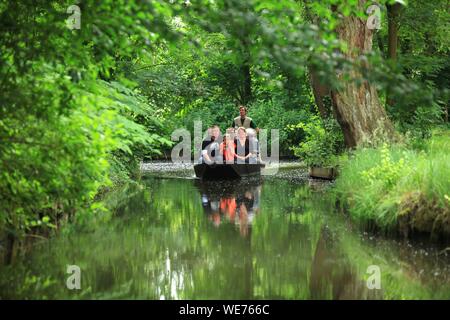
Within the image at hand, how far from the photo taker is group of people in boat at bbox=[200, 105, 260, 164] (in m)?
22.4

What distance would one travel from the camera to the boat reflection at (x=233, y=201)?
1158cm

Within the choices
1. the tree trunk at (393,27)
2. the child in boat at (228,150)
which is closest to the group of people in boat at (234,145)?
the child in boat at (228,150)

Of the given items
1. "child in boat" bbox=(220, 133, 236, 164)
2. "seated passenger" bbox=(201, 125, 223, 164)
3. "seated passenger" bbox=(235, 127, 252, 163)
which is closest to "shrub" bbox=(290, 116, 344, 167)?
"seated passenger" bbox=(235, 127, 252, 163)

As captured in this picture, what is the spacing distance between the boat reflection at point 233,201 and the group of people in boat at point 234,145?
135 cm

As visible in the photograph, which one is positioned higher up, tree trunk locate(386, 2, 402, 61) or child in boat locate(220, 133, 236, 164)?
tree trunk locate(386, 2, 402, 61)

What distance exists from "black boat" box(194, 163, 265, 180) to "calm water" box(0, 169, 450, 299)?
8.25 metres

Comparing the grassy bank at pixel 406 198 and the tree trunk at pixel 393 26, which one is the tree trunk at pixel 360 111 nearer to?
the tree trunk at pixel 393 26

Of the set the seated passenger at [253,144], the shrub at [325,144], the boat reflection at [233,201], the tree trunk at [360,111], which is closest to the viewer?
the boat reflection at [233,201]

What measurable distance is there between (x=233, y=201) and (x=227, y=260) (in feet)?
21.5

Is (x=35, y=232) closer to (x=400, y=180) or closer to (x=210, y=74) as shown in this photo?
(x=400, y=180)

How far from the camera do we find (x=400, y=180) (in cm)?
1010

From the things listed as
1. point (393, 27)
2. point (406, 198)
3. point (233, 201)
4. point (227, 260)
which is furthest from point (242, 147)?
point (227, 260)

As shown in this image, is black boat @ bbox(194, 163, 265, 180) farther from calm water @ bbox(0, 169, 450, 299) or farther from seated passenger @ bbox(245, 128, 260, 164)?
calm water @ bbox(0, 169, 450, 299)

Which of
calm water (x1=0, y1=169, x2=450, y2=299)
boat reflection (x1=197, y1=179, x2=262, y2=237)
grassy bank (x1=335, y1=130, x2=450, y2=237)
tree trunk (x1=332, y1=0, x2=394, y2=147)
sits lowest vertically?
calm water (x1=0, y1=169, x2=450, y2=299)
